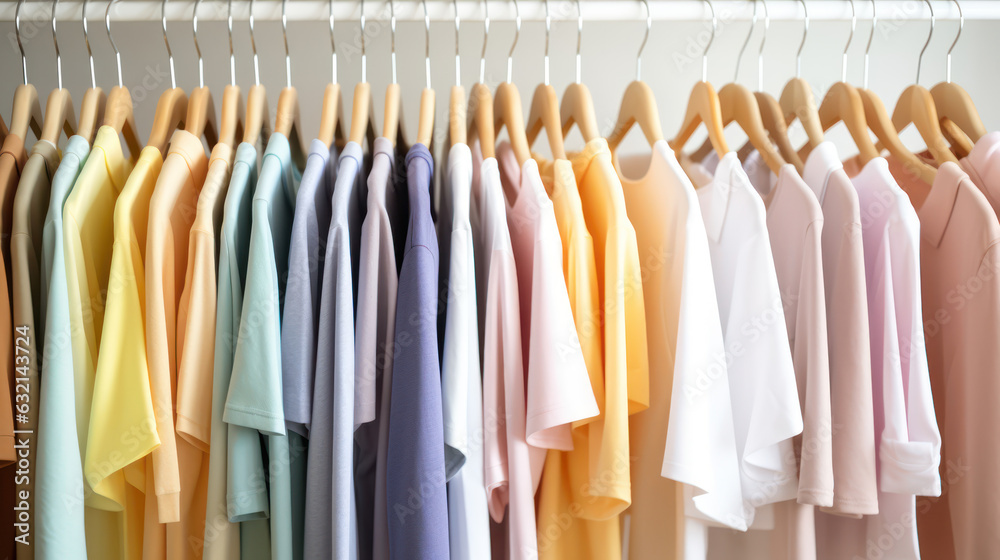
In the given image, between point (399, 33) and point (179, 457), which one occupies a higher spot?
point (399, 33)

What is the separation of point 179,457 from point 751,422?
0.86 meters

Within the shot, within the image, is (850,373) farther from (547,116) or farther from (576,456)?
(547,116)

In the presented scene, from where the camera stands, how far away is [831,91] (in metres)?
1.33

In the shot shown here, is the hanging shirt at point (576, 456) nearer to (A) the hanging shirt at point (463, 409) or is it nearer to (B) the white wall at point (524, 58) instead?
(A) the hanging shirt at point (463, 409)

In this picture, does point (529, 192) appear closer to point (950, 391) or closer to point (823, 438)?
point (823, 438)

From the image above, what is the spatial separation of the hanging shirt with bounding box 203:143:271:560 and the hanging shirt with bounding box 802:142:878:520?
2.81ft

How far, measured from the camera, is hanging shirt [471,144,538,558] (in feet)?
3.33

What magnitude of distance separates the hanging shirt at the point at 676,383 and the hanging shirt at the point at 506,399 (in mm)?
212

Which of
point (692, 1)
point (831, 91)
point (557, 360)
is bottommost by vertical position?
point (557, 360)

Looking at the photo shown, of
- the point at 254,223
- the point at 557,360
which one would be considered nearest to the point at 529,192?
the point at 557,360

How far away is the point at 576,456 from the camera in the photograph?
108cm

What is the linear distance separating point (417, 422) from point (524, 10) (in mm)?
743

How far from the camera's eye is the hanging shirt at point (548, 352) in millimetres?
968

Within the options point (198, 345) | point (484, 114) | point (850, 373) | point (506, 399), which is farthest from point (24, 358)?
point (850, 373)
